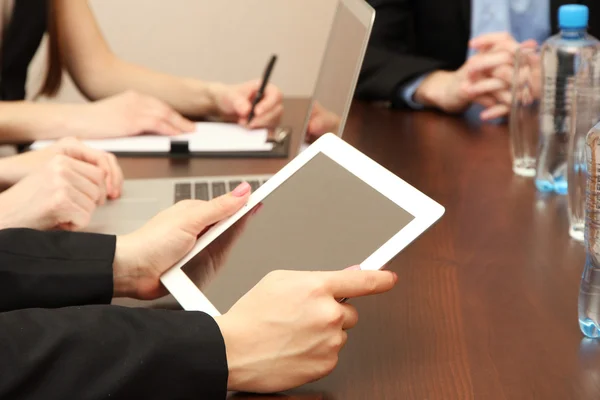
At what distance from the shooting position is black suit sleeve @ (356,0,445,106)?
1717 millimetres

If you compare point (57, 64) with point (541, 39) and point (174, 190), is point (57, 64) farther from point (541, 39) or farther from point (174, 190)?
point (541, 39)

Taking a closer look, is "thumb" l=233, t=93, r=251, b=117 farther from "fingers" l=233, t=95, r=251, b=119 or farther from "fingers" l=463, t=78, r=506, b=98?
"fingers" l=463, t=78, r=506, b=98

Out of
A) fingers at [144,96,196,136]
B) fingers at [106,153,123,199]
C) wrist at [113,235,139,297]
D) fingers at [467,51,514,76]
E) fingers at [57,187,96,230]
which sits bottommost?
fingers at [144,96,196,136]

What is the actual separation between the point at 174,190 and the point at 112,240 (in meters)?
0.29

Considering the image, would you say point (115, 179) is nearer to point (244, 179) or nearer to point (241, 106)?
point (244, 179)

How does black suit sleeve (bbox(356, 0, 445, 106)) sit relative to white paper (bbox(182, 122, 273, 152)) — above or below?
below

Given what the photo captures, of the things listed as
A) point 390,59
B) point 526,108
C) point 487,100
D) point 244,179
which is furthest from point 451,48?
point 244,179

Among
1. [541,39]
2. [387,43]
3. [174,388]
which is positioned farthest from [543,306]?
[541,39]

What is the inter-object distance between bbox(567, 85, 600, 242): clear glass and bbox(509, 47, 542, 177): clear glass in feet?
0.82

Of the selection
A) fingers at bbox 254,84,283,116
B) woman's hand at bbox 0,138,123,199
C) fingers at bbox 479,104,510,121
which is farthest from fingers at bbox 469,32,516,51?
woman's hand at bbox 0,138,123,199

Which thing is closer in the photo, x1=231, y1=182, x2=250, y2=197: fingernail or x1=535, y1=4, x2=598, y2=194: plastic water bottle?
x1=231, y1=182, x2=250, y2=197: fingernail

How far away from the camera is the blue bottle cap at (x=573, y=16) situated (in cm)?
117

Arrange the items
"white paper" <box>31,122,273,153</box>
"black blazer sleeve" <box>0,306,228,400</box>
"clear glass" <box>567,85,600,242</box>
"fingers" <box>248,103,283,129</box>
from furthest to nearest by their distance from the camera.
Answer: "fingers" <box>248,103,283,129</box>
"white paper" <box>31,122,273,153</box>
"clear glass" <box>567,85,600,242</box>
"black blazer sleeve" <box>0,306,228,400</box>

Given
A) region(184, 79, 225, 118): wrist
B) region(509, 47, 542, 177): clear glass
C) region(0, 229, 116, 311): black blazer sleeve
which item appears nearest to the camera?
region(0, 229, 116, 311): black blazer sleeve
